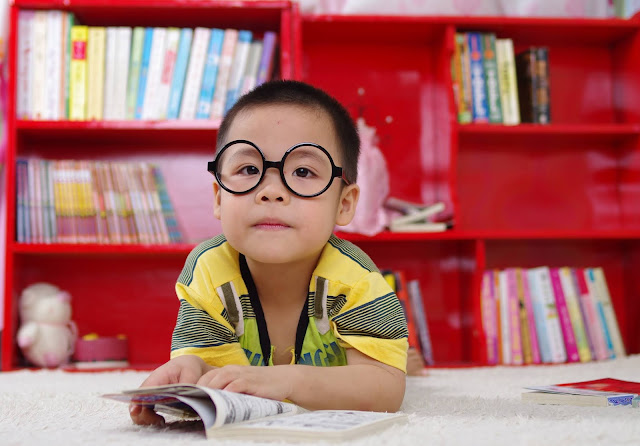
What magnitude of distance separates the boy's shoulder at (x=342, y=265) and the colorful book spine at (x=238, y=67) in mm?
1178

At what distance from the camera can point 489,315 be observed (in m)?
2.32

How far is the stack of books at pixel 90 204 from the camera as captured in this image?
90.1 inches

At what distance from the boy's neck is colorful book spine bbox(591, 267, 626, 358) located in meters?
1.46

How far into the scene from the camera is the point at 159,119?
232 cm

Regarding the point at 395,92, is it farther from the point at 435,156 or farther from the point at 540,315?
the point at 540,315

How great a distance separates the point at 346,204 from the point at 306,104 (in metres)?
0.21

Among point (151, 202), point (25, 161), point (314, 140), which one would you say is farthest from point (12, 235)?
point (314, 140)

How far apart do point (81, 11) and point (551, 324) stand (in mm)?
1883

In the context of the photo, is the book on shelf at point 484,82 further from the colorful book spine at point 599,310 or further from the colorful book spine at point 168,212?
the colorful book spine at point 168,212

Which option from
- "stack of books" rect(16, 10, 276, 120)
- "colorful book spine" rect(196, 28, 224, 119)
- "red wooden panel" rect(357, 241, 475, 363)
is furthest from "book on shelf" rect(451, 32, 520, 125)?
"colorful book spine" rect(196, 28, 224, 119)

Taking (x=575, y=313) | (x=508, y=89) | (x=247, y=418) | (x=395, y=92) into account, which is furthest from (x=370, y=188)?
(x=247, y=418)

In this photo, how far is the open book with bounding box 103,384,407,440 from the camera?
76 cm

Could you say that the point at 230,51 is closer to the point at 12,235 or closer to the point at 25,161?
the point at 25,161

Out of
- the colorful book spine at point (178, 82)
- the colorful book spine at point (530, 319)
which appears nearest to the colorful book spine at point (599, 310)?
the colorful book spine at point (530, 319)
